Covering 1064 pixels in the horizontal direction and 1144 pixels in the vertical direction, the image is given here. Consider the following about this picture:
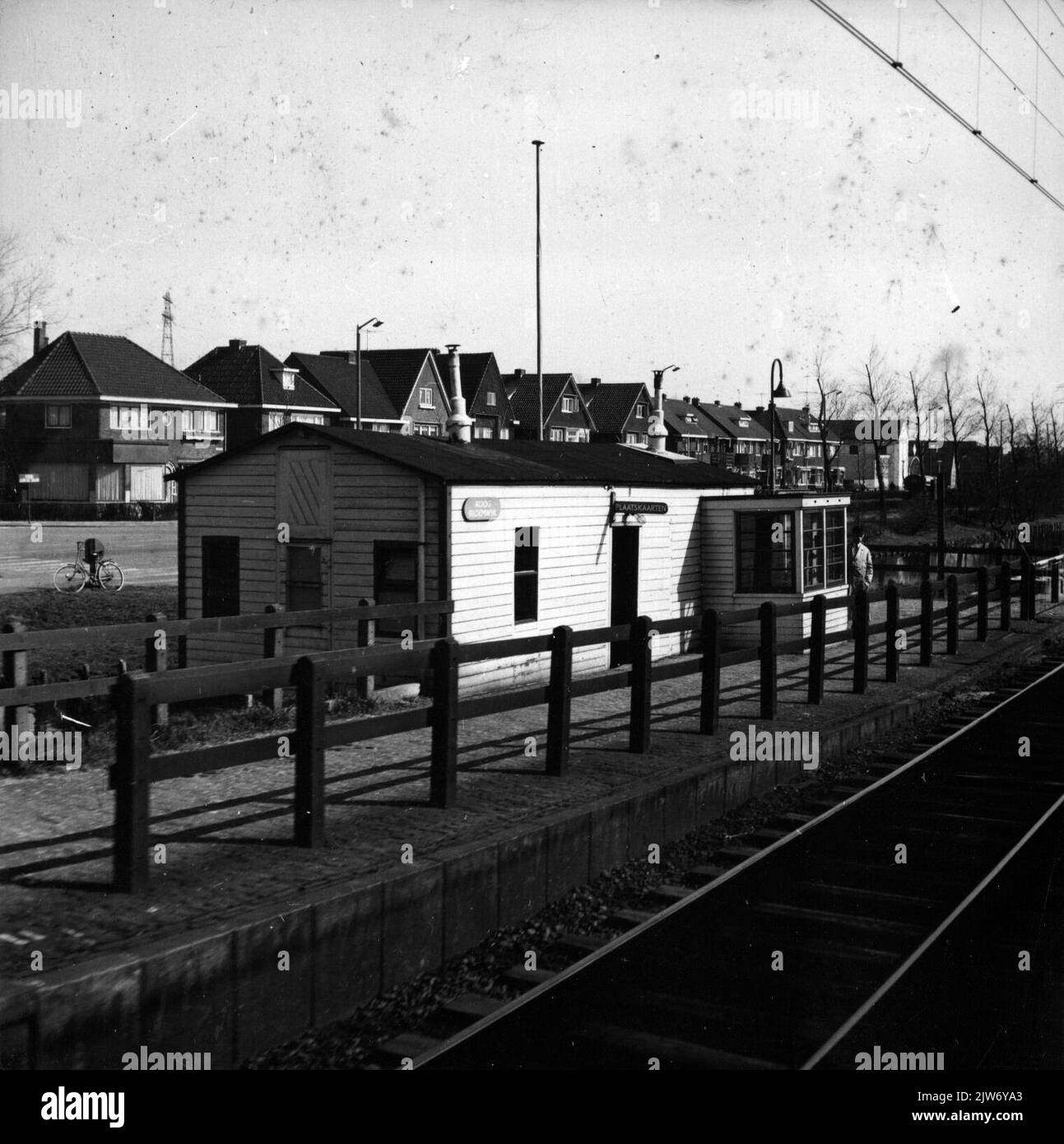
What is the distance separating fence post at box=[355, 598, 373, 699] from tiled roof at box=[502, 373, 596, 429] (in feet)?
237

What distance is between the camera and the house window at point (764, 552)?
2020 cm

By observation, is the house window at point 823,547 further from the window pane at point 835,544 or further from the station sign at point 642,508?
the station sign at point 642,508

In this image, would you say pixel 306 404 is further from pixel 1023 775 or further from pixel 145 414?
pixel 1023 775

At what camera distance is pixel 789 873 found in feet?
25.9

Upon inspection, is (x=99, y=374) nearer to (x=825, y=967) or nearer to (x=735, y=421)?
(x=825, y=967)

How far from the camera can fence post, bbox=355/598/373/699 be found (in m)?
13.9

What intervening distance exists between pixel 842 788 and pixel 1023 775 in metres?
1.79

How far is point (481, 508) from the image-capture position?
52.4ft

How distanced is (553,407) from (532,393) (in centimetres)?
679

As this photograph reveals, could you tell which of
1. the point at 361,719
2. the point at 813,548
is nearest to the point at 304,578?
the point at 813,548

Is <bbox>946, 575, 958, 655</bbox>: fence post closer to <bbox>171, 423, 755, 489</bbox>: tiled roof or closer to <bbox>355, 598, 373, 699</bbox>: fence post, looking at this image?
<bbox>171, 423, 755, 489</bbox>: tiled roof

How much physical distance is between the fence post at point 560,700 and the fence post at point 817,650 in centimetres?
A: 471

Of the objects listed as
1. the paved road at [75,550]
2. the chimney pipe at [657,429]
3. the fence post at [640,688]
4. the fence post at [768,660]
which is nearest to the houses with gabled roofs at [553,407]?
the paved road at [75,550]
